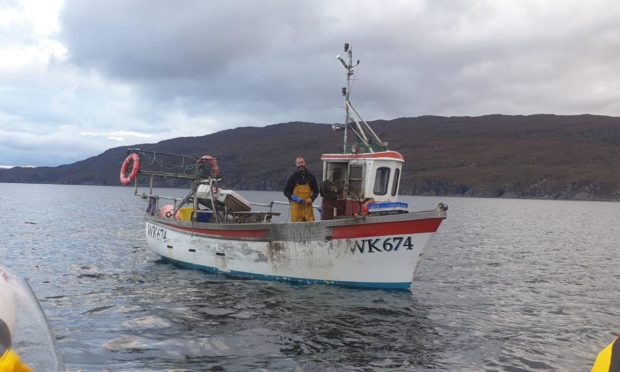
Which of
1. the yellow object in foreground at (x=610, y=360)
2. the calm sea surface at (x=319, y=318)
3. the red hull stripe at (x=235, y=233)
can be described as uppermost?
the yellow object in foreground at (x=610, y=360)

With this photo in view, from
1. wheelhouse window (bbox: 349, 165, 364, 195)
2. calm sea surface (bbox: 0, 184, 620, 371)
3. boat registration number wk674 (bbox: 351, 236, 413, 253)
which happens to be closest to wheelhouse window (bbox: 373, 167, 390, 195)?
wheelhouse window (bbox: 349, 165, 364, 195)

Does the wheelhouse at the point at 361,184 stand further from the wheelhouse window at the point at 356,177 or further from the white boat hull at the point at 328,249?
the white boat hull at the point at 328,249

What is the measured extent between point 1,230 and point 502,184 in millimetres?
187430

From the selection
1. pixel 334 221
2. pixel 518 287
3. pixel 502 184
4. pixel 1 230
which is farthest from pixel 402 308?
pixel 502 184

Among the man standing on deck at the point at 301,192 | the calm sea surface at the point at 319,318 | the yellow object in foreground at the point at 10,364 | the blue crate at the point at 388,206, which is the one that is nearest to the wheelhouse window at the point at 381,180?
the blue crate at the point at 388,206

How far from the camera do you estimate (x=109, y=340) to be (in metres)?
10.3

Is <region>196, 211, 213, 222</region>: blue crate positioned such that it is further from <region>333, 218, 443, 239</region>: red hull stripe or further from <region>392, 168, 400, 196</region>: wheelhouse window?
<region>392, 168, 400, 196</region>: wheelhouse window

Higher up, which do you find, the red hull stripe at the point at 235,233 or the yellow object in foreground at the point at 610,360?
the yellow object in foreground at the point at 610,360

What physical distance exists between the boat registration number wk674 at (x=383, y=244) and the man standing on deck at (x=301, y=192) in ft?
7.96

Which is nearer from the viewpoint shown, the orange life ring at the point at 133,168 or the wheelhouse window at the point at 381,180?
the wheelhouse window at the point at 381,180

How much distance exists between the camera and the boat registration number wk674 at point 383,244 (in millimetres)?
13969

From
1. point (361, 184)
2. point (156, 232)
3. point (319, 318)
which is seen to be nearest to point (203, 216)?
point (156, 232)

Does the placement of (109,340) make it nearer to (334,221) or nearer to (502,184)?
(334,221)

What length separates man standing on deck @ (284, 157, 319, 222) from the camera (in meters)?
15.8
